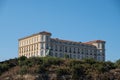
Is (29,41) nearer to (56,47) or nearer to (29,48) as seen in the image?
(29,48)

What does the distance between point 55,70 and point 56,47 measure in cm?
6752

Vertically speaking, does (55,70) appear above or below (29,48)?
below

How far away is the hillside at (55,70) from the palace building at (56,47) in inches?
2192

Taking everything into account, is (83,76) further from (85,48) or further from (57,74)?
(85,48)

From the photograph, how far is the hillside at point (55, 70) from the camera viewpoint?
1949 inches

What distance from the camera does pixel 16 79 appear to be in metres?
49.2

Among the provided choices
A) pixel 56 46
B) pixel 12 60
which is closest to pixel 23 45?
pixel 56 46

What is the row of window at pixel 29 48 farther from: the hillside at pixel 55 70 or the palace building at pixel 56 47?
the hillside at pixel 55 70

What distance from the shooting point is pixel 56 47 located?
11756 cm

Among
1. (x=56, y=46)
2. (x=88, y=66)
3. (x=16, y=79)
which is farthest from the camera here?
(x=56, y=46)

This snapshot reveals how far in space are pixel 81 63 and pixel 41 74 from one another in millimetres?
7225

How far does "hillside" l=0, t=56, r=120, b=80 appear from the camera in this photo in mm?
49500

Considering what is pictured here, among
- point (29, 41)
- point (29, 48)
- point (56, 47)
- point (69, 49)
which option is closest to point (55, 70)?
point (56, 47)

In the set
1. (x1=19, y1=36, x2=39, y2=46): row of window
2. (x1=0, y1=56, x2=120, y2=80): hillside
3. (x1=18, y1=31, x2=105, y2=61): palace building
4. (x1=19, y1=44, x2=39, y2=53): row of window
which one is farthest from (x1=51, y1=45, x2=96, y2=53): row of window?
(x1=0, y1=56, x2=120, y2=80): hillside
